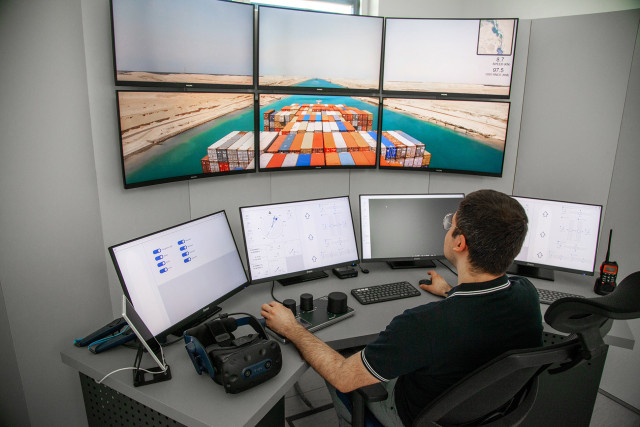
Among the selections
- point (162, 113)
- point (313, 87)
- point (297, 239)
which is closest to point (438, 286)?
point (297, 239)

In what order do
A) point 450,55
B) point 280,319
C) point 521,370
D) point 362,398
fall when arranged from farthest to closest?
point 450,55
point 280,319
point 362,398
point 521,370

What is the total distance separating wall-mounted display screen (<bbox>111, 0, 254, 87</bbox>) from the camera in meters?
1.73

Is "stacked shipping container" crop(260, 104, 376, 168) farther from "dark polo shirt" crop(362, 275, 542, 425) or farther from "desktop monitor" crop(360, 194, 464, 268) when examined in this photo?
"dark polo shirt" crop(362, 275, 542, 425)

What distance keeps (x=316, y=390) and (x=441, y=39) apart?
2295 mm

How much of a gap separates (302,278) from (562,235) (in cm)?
145

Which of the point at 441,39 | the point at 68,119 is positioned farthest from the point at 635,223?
the point at 68,119

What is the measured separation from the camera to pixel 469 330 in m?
1.19

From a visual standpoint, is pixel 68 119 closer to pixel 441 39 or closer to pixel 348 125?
pixel 348 125

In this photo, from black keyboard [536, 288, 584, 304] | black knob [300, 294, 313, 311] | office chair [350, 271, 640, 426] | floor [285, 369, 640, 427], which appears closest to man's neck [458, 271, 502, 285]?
office chair [350, 271, 640, 426]

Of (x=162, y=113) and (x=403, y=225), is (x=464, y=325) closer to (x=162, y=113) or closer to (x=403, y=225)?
(x=403, y=225)

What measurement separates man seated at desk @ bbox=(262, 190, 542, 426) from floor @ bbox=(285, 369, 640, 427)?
1011mm

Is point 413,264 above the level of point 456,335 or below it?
below

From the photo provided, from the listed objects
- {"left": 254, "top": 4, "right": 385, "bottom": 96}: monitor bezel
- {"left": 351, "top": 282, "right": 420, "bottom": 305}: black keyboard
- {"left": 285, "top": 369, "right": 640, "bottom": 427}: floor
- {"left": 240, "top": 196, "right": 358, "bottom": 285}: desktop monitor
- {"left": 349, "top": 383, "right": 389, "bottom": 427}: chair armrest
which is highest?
{"left": 254, "top": 4, "right": 385, "bottom": 96}: monitor bezel

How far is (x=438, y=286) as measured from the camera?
6.79 ft
